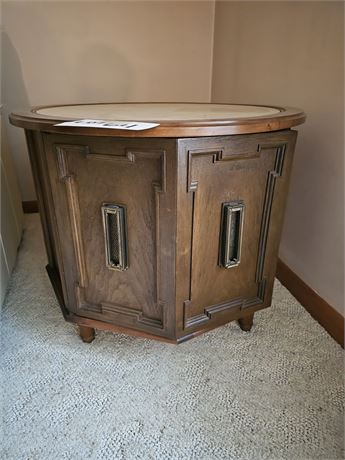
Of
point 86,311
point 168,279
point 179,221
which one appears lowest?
→ point 86,311

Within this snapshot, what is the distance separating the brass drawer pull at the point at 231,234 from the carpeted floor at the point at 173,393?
339mm

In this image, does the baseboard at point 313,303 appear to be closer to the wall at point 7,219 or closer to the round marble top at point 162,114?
the round marble top at point 162,114

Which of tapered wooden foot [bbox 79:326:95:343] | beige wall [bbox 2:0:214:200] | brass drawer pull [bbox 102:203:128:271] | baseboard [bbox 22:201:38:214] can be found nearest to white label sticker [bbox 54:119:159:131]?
brass drawer pull [bbox 102:203:128:271]

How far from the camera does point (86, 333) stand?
3.47 ft

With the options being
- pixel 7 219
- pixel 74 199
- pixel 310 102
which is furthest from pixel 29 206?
pixel 310 102

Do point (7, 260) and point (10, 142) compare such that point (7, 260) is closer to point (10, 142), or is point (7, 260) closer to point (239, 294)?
A: point (10, 142)

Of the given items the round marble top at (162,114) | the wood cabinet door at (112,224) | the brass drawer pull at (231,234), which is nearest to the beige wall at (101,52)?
the round marble top at (162,114)

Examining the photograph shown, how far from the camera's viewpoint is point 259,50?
138 centimetres

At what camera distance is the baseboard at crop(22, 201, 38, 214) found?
2031 mm

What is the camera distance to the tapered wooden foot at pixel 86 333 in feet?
3.44

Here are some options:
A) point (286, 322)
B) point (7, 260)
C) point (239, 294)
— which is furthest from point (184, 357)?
point (7, 260)

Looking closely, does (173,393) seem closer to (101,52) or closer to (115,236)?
(115,236)

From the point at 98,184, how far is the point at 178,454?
660 mm

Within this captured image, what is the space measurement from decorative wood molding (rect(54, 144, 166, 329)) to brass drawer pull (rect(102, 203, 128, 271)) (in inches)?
3.3
